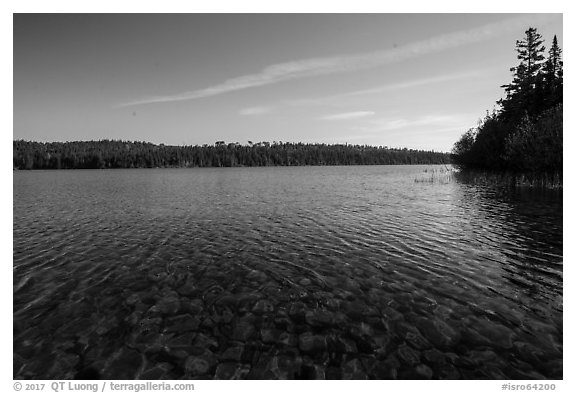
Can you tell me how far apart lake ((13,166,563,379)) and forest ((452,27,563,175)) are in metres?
29.9

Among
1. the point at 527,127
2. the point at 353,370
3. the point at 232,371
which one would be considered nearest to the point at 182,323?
the point at 232,371

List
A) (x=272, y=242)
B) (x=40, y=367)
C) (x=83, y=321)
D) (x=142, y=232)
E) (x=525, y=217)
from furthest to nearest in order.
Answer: (x=525, y=217) < (x=142, y=232) < (x=272, y=242) < (x=83, y=321) < (x=40, y=367)

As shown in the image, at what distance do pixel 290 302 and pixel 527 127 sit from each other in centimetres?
5575

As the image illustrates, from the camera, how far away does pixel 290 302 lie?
459 inches

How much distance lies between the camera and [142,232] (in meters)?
23.2

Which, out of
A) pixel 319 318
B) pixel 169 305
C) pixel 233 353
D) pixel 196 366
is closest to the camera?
pixel 196 366

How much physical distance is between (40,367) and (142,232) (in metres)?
15.8

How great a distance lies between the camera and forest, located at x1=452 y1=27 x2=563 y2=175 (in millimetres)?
43906

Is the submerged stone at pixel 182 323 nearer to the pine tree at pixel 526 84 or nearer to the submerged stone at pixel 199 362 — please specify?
the submerged stone at pixel 199 362

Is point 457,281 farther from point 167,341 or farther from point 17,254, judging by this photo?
point 17,254

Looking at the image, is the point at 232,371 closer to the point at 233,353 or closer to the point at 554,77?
the point at 233,353
